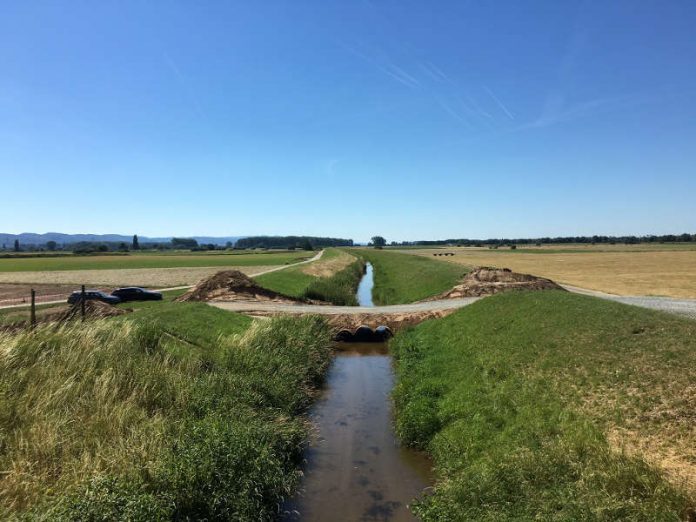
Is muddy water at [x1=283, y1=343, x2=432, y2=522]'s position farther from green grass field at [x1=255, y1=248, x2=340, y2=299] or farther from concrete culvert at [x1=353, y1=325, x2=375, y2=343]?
green grass field at [x1=255, y1=248, x2=340, y2=299]

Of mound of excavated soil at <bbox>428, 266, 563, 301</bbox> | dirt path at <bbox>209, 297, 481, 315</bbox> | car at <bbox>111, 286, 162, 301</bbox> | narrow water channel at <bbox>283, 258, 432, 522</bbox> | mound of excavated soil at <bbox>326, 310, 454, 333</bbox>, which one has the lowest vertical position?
narrow water channel at <bbox>283, 258, 432, 522</bbox>

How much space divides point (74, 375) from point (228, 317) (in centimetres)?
1678

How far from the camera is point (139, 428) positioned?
1081 cm

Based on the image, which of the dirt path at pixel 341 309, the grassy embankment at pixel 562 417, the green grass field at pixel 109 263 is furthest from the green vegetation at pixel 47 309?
the green grass field at pixel 109 263

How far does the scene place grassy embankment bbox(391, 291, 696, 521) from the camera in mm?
8812

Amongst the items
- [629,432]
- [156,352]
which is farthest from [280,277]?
[629,432]

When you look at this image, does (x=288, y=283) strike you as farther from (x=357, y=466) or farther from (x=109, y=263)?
(x=109, y=263)

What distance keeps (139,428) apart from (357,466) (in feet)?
20.7

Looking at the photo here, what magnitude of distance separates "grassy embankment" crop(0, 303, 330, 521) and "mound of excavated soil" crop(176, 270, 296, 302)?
23187 millimetres

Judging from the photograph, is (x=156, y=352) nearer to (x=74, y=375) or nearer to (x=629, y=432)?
(x=74, y=375)

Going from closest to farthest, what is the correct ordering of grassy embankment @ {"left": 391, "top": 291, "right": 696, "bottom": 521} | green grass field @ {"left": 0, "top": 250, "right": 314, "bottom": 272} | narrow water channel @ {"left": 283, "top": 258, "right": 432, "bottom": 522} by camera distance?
grassy embankment @ {"left": 391, "top": 291, "right": 696, "bottom": 521}
narrow water channel @ {"left": 283, "top": 258, "right": 432, "bottom": 522}
green grass field @ {"left": 0, "top": 250, "right": 314, "bottom": 272}

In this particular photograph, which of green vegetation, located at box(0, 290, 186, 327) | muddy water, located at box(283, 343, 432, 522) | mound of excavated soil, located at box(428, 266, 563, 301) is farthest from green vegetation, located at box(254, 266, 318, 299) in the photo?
muddy water, located at box(283, 343, 432, 522)

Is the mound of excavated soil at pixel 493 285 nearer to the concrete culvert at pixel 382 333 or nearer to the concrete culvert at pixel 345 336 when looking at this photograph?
the concrete culvert at pixel 382 333

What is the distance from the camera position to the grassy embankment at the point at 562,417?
8.81 metres
